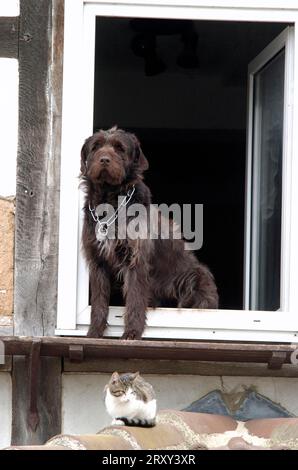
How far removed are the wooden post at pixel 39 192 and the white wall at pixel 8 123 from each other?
0.09 feet

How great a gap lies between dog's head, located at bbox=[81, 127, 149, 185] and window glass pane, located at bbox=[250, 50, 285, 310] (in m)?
0.76

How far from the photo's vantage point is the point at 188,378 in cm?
719

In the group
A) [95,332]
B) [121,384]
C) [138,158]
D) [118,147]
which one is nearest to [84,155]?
[118,147]

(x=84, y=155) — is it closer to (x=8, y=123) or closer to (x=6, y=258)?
(x=8, y=123)

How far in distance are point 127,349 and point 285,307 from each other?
3.02ft

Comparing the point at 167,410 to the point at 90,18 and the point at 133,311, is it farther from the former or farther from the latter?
the point at 90,18

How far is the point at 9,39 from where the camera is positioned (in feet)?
24.1

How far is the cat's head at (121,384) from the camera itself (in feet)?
20.8

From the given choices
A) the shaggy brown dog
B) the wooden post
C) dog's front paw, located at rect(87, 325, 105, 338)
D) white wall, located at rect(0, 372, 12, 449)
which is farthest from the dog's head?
white wall, located at rect(0, 372, 12, 449)

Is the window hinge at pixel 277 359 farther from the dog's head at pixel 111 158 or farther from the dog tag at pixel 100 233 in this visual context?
the dog's head at pixel 111 158

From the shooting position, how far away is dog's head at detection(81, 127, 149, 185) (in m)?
7.24

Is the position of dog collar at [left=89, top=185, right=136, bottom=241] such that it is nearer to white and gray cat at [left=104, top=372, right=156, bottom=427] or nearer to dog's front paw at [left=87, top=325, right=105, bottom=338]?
dog's front paw at [left=87, top=325, right=105, bottom=338]

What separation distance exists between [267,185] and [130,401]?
81.9 inches

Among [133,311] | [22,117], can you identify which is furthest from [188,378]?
[22,117]
